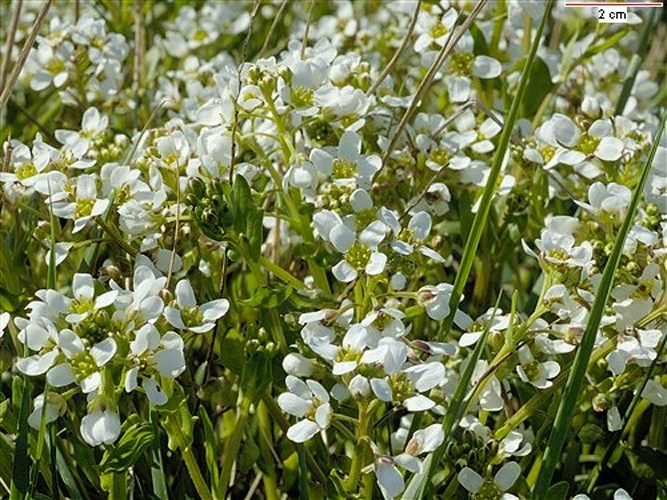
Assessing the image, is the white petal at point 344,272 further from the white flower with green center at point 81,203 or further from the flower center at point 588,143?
the flower center at point 588,143

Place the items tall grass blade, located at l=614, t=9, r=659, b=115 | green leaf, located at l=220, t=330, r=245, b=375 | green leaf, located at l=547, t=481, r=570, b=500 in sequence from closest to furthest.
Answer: green leaf, located at l=547, t=481, r=570, b=500
green leaf, located at l=220, t=330, r=245, b=375
tall grass blade, located at l=614, t=9, r=659, b=115

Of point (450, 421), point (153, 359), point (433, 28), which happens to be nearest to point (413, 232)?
point (450, 421)

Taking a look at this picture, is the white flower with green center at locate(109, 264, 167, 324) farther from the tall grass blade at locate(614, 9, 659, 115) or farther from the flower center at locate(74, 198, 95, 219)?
the tall grass blade at locate(614, 9, 659, 115)

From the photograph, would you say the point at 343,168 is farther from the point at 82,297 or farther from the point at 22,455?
the point at 22,455

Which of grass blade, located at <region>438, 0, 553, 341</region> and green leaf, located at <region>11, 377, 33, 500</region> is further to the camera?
grass blade, located at <region>438, 0, 553, 341</region>

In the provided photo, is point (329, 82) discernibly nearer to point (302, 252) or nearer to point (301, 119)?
point (301, 119)

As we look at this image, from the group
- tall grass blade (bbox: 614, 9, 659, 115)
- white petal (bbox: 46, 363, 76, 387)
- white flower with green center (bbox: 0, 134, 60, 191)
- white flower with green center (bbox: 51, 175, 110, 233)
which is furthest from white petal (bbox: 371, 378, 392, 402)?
tall grass blade (bbox: 614, 9, 659, 115)

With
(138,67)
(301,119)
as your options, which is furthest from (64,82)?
(301,119)
